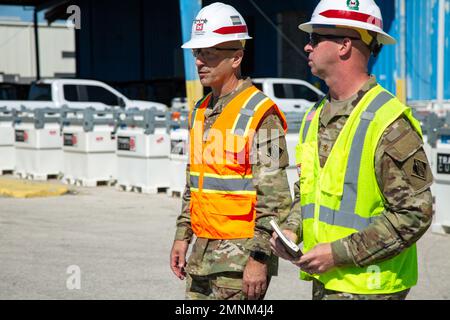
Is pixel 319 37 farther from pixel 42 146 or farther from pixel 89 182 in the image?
pixel 42 146

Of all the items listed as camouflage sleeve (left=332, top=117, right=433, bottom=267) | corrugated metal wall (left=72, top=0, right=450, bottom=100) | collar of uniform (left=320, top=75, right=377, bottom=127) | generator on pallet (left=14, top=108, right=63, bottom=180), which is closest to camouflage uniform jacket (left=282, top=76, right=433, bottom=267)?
camouflage sleeve (left=332, top=117, right=433, bottom=267)

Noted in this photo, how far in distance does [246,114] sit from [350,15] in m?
0.87

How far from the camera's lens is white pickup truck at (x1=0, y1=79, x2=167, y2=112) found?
840 inches

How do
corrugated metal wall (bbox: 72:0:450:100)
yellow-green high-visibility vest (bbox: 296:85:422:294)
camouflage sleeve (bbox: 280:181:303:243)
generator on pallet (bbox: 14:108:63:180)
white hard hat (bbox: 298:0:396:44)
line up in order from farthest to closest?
1. corrugated metal wall (bbox: 72:0:450:100)
2. generator on pallet (bbox: 14:108:63:180)
3. camouflage sleeve (bbox: 280:181:303:243)
4. white hard hat (bbox: 298:0:396:44)
5. yellow-green high-visibility vest (bbox: 296:85:422:294)

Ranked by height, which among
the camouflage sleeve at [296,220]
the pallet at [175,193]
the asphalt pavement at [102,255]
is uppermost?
the camouflage sleeve at [296,220]

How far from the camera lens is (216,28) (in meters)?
3.62

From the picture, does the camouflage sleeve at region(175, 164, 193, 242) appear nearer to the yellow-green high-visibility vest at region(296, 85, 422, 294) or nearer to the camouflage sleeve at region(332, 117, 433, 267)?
the yellow-green high-visibility vest at region(296, 85, 422, 294)

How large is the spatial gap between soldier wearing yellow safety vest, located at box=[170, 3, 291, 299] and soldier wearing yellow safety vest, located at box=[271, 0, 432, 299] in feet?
1.54

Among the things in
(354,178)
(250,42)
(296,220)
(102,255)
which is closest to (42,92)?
(250,42)

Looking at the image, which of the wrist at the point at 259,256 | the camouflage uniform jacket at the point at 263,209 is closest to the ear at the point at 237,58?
the camouflage uniform jacket at the point at 263,209

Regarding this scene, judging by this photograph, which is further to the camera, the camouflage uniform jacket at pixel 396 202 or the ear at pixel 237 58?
the ear at pixel 237 58

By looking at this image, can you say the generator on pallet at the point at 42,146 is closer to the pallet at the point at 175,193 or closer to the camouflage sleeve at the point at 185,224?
the pallet at the point at 175,193

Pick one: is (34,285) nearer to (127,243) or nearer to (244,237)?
(127,243)

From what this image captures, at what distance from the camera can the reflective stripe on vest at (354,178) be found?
8.64 feet
